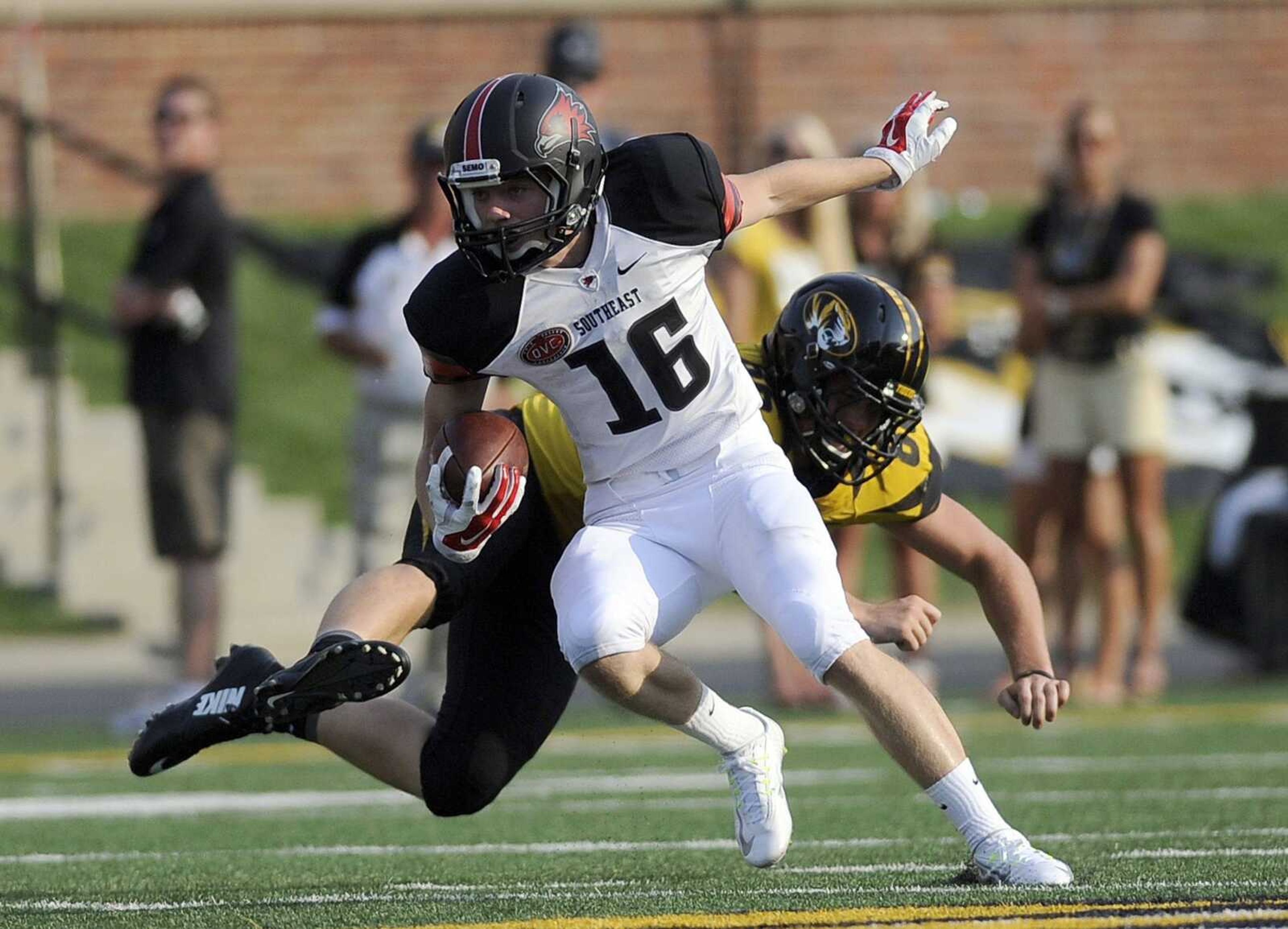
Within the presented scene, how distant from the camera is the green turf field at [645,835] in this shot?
3557 millimetres

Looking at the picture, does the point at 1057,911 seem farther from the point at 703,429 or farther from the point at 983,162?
the point at 983,162

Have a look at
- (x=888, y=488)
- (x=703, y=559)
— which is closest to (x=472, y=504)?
(x=703, y=559)

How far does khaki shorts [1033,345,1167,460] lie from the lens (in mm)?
7629

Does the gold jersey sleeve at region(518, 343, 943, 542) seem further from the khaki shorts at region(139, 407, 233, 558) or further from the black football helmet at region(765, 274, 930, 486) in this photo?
the khaki shorts at region(139, 407, 233, 558)

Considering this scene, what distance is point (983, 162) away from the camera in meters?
13.1

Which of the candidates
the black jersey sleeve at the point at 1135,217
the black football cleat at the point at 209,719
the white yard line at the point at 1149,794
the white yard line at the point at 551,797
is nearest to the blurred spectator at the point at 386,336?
the white yard line at the point at 551,797

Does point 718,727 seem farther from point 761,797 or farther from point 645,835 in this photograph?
point 645,835

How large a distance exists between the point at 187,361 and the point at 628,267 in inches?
151

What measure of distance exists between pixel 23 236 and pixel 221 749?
5.41m

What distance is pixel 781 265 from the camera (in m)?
7.26

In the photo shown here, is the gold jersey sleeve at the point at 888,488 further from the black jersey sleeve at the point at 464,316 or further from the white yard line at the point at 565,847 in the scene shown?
the white yard line at the point at 565,847

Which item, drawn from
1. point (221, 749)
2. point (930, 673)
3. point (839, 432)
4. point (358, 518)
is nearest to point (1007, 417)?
point (930, 673)

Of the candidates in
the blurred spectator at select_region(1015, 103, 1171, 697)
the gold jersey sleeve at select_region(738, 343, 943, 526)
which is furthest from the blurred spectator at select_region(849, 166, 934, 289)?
the gold jersey sleeve at select_region(738, 343, 943, 526)

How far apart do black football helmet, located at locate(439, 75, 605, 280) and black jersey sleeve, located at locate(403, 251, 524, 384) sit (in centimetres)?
4
